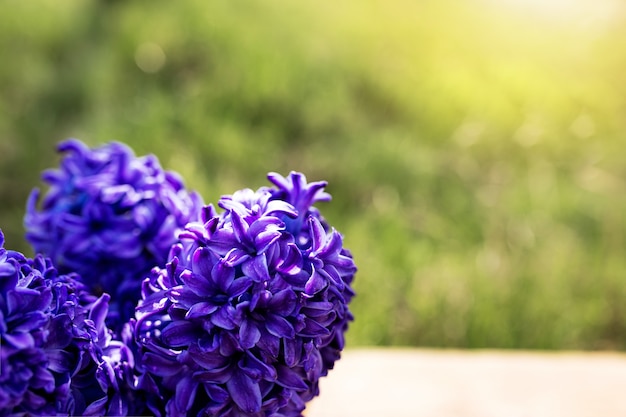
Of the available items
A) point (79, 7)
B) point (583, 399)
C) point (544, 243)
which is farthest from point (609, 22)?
point (583, 399)

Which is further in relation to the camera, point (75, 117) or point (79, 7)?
point (79, 7)

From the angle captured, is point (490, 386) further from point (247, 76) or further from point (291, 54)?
point (291, 54)

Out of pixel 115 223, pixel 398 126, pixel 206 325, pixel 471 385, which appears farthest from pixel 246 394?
pixel 398 126

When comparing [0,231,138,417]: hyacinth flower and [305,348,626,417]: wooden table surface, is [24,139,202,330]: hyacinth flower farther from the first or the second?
[305,348,626,417]: wooden table surface

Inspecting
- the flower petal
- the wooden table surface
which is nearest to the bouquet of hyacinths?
the flower petal

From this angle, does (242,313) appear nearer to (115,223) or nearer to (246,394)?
(246,394)

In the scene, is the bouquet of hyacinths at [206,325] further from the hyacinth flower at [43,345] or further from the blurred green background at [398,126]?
the blurred green background at [398,126]
